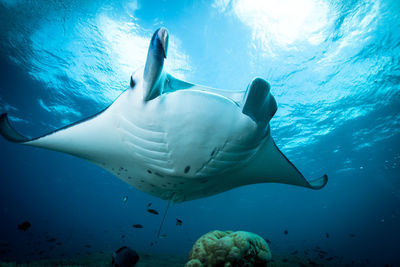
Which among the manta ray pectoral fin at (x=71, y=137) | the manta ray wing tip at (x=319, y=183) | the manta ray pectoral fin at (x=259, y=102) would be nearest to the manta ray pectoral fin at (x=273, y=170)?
the manta ray wing tip at (x=319, y=183)

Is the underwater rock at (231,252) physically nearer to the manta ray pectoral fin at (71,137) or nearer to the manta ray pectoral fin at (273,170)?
the manta ray pectoral fin at (273,170)

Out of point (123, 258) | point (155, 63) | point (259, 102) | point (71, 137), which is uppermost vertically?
point (259, 102)

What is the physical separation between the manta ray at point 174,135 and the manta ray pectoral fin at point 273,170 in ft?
0.05

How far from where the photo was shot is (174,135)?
2105 millimetres

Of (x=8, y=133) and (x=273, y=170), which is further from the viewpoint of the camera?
(x=273, y=170)

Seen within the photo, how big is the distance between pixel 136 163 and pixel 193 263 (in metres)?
1.76

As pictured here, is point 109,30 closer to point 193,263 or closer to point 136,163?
point 136,163

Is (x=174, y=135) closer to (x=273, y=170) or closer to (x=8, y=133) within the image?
(x=273, y=170)

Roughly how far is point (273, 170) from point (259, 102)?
74.9 inches

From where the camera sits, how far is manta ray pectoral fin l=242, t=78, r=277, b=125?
67.7 inches

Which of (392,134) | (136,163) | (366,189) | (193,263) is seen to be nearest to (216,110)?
(136,163)

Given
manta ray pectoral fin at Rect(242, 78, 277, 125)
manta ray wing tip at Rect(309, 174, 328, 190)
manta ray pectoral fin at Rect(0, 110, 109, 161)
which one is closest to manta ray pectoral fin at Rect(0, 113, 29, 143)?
manta ray pectoral fin at Rect(0, 110, 109, 161)

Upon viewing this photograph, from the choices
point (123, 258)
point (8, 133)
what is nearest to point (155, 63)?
point (8, 133)

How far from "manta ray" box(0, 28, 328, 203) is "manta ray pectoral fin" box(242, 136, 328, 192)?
0.02m
